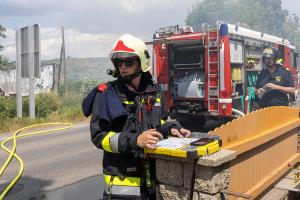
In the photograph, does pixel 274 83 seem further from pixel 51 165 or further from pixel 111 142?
pixel 111 142

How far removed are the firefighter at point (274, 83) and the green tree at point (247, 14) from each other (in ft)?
273

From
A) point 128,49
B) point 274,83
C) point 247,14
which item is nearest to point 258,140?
point 128,49

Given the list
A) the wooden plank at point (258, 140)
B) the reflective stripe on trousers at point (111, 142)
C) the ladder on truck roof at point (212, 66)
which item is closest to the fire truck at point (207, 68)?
the ladder on truck roof at point (212, 66)

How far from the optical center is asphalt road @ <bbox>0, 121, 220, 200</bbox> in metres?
5.31

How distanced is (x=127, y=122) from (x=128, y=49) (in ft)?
1.61

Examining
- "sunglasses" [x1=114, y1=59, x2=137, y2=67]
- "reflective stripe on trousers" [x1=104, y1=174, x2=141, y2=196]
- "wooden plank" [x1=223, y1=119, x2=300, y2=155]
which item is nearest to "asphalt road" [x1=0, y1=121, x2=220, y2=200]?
"wooden plank" [x1=223, y1=119, x2=300, y2=155]

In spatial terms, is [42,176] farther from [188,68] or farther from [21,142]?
[188,68]

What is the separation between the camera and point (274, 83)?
683cm

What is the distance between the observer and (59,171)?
21.4 ft

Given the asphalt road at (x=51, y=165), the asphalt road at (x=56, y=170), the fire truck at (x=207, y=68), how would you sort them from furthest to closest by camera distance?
the fire truck at (x=207, y=68)
the asphalt road at (x=51, y=165)
the asphalt road at (x=56, y=170)

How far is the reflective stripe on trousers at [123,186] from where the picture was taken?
2.46 metres

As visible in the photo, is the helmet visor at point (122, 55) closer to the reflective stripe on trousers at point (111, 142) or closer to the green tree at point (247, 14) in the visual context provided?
the reflective stripe on trousers at point (111, 142)

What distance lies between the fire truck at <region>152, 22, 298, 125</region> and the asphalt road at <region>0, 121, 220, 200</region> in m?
2.84

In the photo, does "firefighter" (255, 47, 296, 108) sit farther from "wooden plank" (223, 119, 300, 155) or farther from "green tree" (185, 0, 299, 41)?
"green tree" (185, 0, 299, 41)
